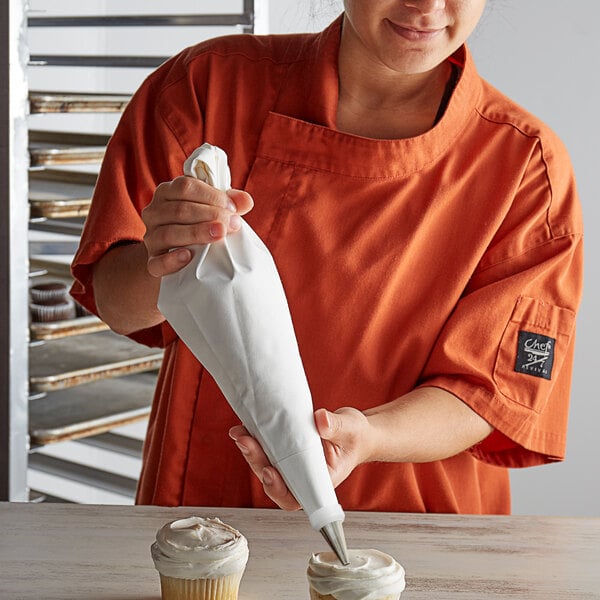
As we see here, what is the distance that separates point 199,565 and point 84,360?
1480 mm

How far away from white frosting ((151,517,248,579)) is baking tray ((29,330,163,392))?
1253 millimetres

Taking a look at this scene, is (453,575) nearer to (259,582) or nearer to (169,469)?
(259,582)

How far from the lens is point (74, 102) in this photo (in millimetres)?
2344

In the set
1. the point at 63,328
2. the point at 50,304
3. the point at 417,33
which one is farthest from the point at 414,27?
the point at 50,304

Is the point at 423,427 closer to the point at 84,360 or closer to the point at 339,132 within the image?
the point at 339,132

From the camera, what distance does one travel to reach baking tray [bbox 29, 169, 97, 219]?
2320 mm

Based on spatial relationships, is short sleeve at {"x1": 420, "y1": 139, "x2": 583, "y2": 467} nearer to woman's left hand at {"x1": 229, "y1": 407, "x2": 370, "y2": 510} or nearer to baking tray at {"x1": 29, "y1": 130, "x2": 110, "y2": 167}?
woman's left hand at {"x1": 229, "y1": 407, "x2": 370, "y2": 510}

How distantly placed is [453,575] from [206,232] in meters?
0.55

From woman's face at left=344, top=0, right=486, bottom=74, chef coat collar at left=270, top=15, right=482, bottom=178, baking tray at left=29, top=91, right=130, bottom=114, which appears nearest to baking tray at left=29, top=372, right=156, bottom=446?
baking tray at left=29, top=91, right=130, bottom=114

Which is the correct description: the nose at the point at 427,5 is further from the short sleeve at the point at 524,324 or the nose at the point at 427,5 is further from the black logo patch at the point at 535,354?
the black logo patch at the point at 535,354

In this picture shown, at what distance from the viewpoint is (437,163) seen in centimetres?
147

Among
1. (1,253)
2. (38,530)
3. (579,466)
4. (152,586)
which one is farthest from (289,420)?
(579,466)

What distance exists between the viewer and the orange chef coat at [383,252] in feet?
4.70

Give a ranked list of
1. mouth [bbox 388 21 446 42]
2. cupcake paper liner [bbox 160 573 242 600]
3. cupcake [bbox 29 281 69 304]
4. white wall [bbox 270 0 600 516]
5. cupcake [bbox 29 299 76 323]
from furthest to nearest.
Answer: white wall [bbox 270 0 600 516]
cupcake [bbox 29 281 69 304]
cupcake [bbox 29 299 76 323]
mouth [bbox 388 21 446 42]
cupcake paper liner [bbox 160 573 242 600]
